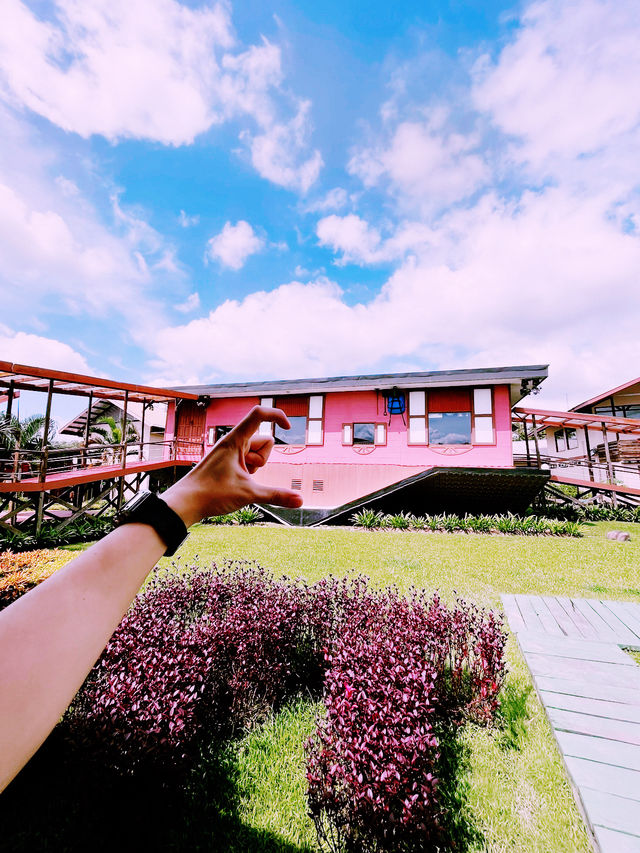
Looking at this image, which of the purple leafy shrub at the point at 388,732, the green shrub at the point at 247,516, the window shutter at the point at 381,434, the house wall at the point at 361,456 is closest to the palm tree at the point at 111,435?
the house wall at the point at 361,456

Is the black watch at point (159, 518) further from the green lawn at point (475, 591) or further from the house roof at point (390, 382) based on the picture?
the house roof at point (390, 382)

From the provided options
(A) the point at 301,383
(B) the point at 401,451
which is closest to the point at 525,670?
(B) the point at 401,451

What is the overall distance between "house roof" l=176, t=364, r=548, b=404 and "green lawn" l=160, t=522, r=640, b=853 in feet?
16.6

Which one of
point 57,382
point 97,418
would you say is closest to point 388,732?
point 57,382

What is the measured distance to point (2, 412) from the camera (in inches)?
610

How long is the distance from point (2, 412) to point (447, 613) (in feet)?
58.8

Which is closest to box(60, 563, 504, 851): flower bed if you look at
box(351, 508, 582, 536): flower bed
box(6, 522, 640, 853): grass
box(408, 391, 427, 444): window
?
box(6, 522, 640, 853): grass

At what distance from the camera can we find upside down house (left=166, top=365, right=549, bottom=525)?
1280 cm

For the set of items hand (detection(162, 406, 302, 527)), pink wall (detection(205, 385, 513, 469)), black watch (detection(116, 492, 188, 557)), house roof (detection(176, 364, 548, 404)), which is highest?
house roof (detection(176, 364, 548, 404))

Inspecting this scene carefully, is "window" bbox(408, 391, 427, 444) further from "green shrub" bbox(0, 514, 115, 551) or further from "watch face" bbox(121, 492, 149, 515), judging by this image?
"watch face" bbox(121, 492, 149, 515)

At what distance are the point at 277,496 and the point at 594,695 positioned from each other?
3.13 metres

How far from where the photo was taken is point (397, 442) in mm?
14695

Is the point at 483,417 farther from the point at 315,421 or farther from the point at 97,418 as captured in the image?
the point at 97,418

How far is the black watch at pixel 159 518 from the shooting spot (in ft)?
3.08
